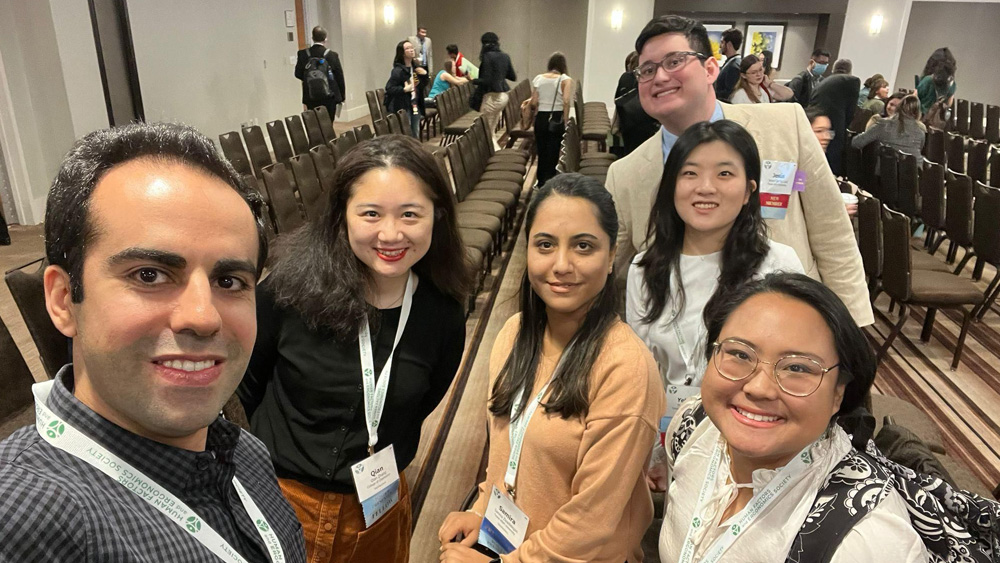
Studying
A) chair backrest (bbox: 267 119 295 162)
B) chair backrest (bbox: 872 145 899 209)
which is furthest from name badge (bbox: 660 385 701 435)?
chair backrest (bbox: 267 119 295 162)

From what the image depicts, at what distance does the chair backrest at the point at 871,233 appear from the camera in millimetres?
3611

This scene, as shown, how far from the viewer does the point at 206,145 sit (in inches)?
30.0

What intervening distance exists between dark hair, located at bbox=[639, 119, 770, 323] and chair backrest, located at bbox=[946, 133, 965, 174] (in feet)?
22.5

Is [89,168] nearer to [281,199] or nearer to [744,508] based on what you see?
[744,508]

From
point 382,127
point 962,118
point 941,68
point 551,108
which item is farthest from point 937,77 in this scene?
point 382,127

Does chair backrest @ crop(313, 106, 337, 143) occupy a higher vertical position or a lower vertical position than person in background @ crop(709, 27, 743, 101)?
lower

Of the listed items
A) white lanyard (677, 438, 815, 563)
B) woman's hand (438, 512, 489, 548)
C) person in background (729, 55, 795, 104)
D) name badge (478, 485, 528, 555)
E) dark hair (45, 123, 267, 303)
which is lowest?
woman's hand (438, 512, 489, 548)

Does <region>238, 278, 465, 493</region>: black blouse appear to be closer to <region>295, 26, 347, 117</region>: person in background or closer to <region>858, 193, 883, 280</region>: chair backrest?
<region>858, 193, 883, 280</region>: chair backrest

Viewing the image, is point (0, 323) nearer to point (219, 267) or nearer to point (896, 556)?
point (219, 267)

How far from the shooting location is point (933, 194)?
4953 millimetres

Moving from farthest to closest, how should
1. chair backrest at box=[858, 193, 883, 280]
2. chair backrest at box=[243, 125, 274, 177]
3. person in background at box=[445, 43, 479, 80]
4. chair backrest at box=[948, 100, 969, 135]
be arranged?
chair backrest at box=[948, 100, 969, 135], person in background at box=[445, 43, 479, 80], chair backrest at box=[243, 125, 274, 177], chair backrest at box=[858, 193, 883, 280]

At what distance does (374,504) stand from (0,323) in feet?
4.29

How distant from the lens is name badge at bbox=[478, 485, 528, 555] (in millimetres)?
1351

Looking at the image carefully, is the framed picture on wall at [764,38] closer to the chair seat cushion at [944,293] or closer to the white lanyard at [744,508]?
the chair seat cushion at [944,293]
